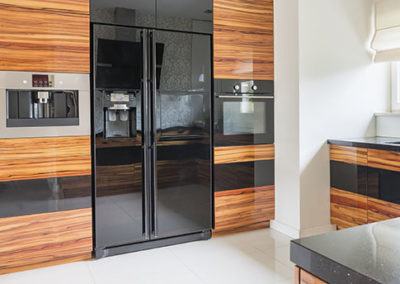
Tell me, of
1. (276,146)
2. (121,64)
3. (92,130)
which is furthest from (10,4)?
(276,146)

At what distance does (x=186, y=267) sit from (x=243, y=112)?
1439mm

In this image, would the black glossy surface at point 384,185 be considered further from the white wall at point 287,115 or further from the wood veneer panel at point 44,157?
the wood veneer panel at point 44,157

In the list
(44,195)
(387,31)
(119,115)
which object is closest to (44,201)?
(44,195)

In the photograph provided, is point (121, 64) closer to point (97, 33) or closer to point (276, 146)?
point (97, 33)

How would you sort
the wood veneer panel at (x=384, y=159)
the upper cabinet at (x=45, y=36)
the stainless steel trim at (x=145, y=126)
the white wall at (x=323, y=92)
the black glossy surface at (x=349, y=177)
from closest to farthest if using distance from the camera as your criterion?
1. the upper cabinet at (x=45, y=36)
2. the wood veneer panel at (x=384, y=159)
3. the stainless steel trim at (x=145, y=126)
4. the black glossy surface at (x=349, y=177)
5. the white wall at (x=323, y=92)

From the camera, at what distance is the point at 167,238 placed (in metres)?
3.02

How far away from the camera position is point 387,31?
128 inches

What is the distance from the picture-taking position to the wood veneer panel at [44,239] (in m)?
2.47

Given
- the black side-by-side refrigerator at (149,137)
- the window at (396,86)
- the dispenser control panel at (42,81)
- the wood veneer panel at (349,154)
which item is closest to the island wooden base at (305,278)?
the black side-by-side refrigerator at (149,137)

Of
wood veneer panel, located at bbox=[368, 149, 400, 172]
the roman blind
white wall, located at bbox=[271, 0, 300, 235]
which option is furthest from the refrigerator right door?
the roman blind

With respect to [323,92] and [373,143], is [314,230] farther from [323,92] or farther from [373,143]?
[323,92]

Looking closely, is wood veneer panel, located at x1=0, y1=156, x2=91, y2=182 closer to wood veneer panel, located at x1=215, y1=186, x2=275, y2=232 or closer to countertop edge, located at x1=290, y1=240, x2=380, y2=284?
wood veneer panel, located at x1=215, y1=186, x2=275, y2=232

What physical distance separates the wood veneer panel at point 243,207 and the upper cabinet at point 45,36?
160 centimetres

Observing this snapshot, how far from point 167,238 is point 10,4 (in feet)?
6.87
